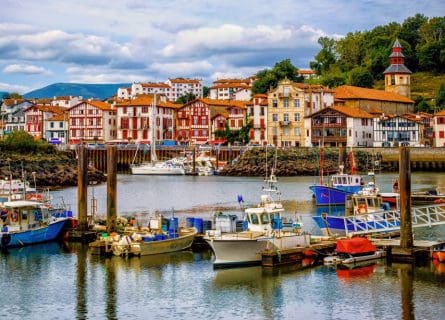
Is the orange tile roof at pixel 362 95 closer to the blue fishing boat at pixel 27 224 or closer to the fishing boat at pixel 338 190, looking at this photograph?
the fishing boat at pixel 338 190

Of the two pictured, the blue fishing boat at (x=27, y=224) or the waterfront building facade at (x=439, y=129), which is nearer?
the blue fishing boat at (x=27, y=224)

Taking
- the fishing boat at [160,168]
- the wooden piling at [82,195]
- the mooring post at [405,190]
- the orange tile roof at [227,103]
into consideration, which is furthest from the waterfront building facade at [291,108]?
the mooring post at [405,190]

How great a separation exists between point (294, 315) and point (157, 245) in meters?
12.2

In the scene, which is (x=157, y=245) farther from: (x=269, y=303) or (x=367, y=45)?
(x=367, y=45)

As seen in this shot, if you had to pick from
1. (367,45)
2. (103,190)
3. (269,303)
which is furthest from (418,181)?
(367,45)

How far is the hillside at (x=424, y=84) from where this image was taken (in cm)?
16157

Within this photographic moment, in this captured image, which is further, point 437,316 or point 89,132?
point 89,132

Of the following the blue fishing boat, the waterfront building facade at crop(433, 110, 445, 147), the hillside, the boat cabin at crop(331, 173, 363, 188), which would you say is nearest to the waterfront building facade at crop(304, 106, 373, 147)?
the waterfront building facade at crop(433, 110, 445, 147)

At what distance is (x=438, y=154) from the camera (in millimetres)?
110812

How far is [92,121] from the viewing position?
5802 inches

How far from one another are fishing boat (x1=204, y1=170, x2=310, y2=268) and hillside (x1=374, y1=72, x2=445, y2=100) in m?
125

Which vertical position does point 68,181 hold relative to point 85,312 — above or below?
above

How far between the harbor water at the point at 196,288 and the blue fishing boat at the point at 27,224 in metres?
0.63

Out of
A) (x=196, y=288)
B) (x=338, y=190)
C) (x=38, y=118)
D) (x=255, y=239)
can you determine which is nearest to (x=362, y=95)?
(x=38, y=118)
